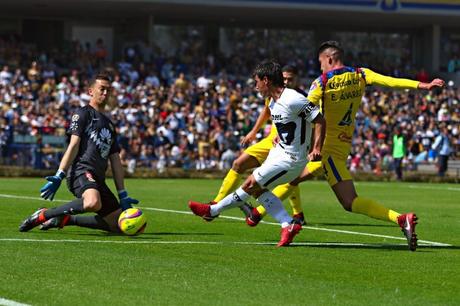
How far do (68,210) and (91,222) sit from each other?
440mm

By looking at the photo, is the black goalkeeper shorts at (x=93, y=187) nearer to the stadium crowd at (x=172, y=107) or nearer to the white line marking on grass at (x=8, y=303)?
the white line marking on grass at (x=8, y=303)

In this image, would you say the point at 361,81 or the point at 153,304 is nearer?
the point at 153,304

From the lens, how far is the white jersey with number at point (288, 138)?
11445 mm

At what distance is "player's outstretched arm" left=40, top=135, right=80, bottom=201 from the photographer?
1194 cm

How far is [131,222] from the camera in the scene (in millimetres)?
12352

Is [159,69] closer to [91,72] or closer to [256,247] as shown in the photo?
[91,72]

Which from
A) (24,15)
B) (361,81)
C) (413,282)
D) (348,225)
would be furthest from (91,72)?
(413,282)

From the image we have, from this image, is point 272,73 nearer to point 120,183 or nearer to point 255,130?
point 120,183

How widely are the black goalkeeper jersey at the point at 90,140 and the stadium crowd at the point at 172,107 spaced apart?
20120mm

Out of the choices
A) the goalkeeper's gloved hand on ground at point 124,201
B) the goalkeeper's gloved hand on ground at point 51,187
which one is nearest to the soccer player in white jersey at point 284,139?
the goalkeeper's gloved hand on ground at point 124,201

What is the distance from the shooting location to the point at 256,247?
1166 cm

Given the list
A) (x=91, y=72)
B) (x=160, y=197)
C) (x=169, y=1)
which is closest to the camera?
(x=160, y=197)

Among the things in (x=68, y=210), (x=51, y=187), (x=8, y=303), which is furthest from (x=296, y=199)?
(x=8, y=303)

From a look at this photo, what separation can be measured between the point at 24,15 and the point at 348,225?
38.2m
